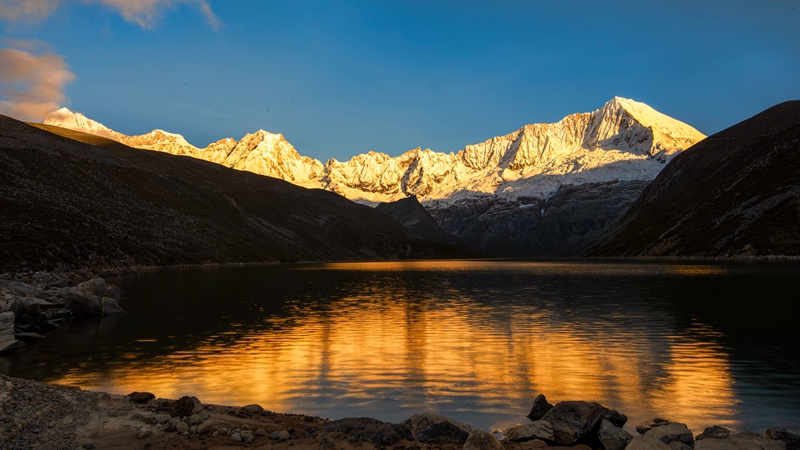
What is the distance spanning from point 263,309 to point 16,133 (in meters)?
180

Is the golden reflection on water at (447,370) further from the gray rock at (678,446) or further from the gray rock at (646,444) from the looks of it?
the gray rock at (646,444)

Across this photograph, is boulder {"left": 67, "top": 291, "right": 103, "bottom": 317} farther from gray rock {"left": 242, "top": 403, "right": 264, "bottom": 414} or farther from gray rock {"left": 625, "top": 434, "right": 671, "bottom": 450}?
gray rock {"left": 625, "top": 434, "right": 671, "bottom": 450}

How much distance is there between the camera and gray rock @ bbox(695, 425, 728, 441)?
17.7 metres

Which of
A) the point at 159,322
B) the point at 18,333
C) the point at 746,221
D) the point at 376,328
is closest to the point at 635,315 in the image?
the point at 376,328

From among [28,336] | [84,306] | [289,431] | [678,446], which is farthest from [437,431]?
[84,306]

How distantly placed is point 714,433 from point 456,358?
677 inches

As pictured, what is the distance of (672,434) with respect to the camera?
17141mm

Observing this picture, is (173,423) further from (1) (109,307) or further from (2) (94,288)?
(2) (94,288)

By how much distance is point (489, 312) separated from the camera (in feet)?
191

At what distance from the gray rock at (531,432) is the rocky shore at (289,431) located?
0.03 m

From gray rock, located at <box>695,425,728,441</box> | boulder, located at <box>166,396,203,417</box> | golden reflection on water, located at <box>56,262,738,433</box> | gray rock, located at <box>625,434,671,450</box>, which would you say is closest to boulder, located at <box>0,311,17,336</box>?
golden reflection on water, located at <box>56,262,738,433</box>

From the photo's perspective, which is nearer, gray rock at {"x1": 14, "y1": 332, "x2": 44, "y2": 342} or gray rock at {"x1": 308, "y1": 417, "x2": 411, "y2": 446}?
gray rock at {"x1": 308, "y1": 417, "x2": 411, "y2": 446}

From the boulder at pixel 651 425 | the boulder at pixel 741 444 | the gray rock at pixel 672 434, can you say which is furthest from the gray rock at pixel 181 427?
the boulder at pixel 741 444

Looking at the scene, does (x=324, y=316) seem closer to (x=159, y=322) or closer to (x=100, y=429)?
(x=159, y=322)
